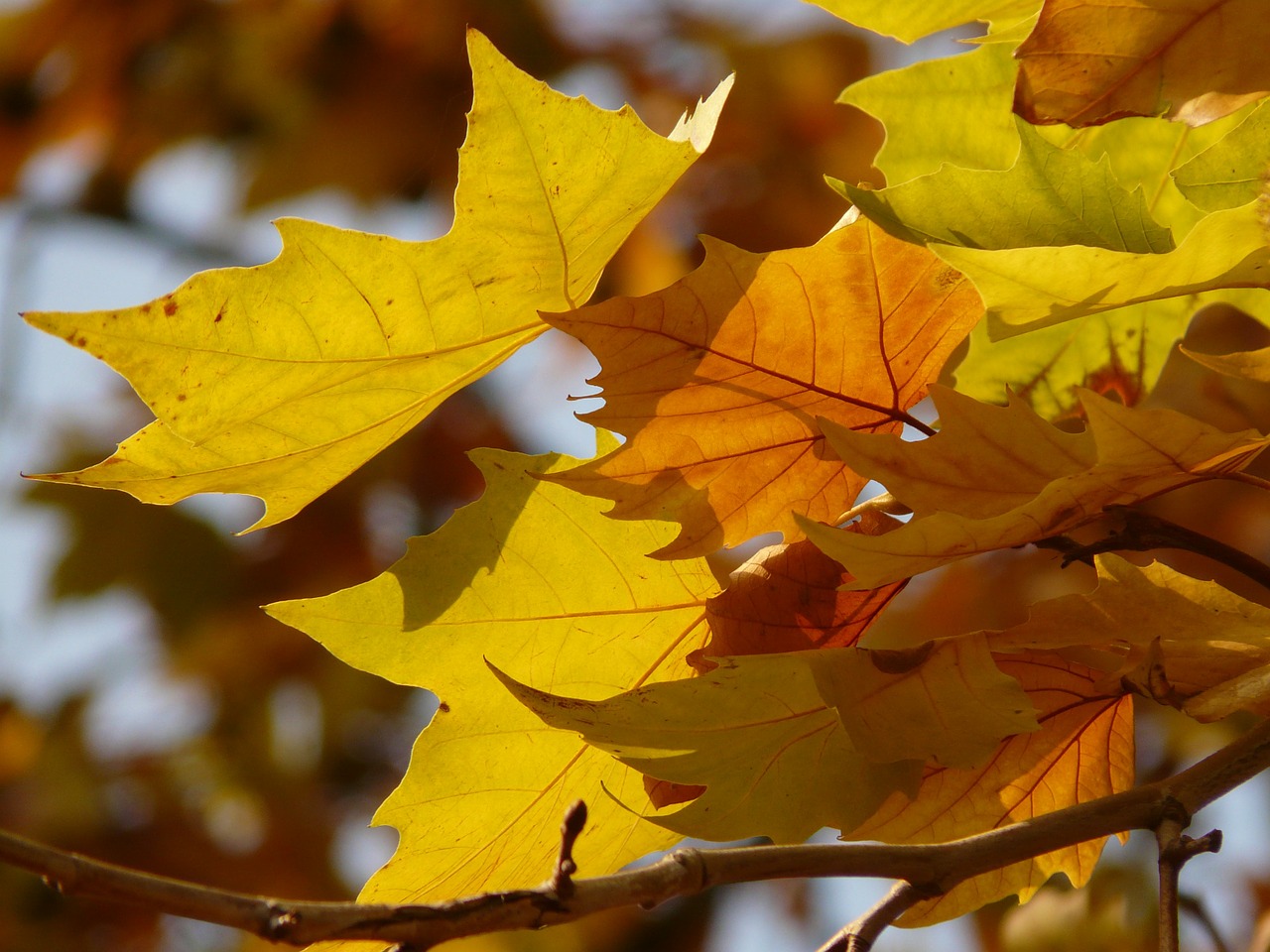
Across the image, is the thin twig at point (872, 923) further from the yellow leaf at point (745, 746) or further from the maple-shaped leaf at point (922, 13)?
the maple-shaped leaf at point (922, 13)

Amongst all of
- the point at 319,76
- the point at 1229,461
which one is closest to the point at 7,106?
the point at 319,76

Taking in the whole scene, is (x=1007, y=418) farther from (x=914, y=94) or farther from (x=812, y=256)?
(x=914, y=94)

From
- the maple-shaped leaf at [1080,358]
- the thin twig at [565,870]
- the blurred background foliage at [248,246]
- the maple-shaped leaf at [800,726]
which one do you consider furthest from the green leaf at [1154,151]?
the blurred background foliage at [248,246]

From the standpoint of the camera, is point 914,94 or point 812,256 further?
point 914,94

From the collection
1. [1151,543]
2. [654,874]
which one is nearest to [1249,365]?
[1151,543]

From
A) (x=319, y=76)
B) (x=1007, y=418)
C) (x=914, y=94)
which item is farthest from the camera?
(x=319, y=76)

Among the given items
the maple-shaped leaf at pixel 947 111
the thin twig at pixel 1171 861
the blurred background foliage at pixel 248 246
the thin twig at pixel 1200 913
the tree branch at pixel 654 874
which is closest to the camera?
the tree branch at pixel 654 874

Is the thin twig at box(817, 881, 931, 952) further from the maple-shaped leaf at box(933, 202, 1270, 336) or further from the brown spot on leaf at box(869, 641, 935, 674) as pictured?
the maple-shaped leaf at box(933, 202, 1270, 336)

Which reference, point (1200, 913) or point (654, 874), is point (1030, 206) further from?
point (1200, 913)
